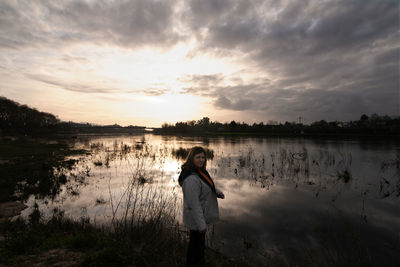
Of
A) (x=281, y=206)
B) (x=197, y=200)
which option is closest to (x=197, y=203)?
(x=197, y=200)

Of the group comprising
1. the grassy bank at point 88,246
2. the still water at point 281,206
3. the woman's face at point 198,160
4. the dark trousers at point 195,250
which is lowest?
the still water at point 281,206

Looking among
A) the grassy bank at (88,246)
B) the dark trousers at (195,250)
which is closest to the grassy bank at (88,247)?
the grassy bank at (88,246)

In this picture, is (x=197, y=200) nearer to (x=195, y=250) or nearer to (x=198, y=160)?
(x=198, y=160)

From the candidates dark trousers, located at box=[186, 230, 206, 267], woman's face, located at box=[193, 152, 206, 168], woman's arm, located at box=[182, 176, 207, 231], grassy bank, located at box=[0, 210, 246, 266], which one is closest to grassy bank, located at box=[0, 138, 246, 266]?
grassy bank, located at box=[0, 210, 246, 266]

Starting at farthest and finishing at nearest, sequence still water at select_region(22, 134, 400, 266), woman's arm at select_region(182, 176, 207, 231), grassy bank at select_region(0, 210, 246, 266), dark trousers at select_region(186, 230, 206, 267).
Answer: still water at select_region(22, 134, 400, 266), grassy bank at select_region(0, 210, 246, 266), dark trousers at select_region(186, 230, 206, 267), woman's arm at select_region(182, 176, 207, 231)

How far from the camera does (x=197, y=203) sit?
3498mm

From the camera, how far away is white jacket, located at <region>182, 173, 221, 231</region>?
11.5 feet

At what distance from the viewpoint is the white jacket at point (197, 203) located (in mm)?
3494

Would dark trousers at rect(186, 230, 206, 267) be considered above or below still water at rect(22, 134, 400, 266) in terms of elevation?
Answer: above

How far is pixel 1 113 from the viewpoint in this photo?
62156 millimetres

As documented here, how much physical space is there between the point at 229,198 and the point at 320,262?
20.0ft

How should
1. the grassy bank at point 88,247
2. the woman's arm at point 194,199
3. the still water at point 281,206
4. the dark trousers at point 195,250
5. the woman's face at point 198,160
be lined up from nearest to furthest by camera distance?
the woman's arm at point 194,199, the woman's face at point 198,160, the dark trousers at point 195,250, the grassy bank at point 88,247, the still water at point 281,206

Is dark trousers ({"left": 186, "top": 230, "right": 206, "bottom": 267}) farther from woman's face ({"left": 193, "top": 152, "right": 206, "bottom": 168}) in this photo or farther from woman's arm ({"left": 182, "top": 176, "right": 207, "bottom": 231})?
woman's face ({"left": 193, "top": 152, "right": 206, "bottom": 168})

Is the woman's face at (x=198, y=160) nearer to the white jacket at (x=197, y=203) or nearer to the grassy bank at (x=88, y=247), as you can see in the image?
the white jacket at (x=197, y=203)
